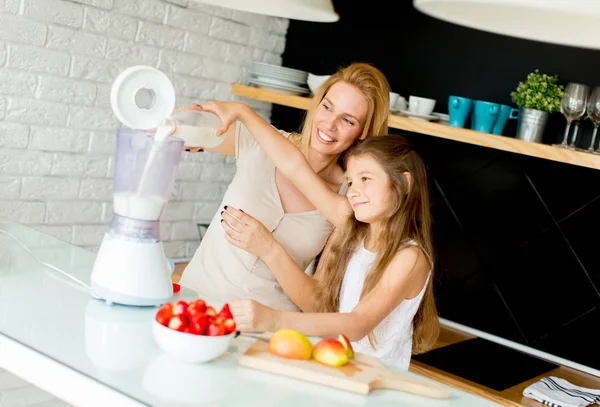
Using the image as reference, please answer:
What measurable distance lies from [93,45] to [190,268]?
0.95m

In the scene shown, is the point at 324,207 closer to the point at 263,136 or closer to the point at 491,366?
the point at 263,136

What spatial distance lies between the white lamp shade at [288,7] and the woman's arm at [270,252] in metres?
0.63

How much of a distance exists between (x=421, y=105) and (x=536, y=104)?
424 mm

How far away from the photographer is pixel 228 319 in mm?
1420

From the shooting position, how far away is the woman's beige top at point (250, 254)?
7.48ft

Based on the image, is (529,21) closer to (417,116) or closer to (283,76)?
(417,116)

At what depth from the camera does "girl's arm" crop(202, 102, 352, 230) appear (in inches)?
86.2

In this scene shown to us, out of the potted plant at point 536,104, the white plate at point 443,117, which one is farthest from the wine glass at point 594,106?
the white plate at point 443,117

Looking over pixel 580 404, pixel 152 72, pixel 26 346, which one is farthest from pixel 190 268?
pixel 580 404

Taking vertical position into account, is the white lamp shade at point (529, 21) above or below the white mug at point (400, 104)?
above

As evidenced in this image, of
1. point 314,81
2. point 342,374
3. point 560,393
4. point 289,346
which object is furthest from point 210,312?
point 314,81

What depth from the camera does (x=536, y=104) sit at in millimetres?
2771

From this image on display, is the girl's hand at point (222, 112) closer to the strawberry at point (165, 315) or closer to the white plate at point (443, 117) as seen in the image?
the strawberry at point (165, 315)

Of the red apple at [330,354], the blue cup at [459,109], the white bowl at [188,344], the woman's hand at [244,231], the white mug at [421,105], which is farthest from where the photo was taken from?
the white mug at [421,105]
